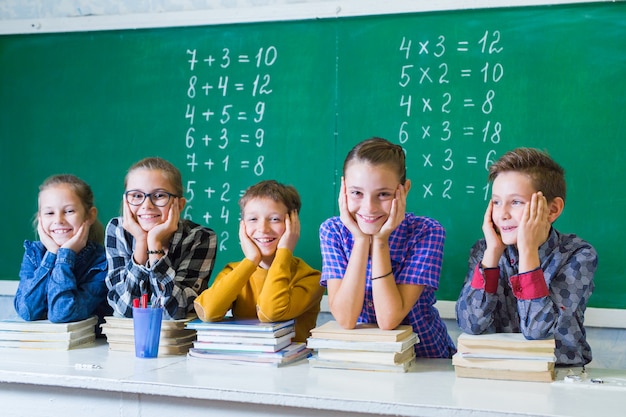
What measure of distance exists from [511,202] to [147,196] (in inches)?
45.7

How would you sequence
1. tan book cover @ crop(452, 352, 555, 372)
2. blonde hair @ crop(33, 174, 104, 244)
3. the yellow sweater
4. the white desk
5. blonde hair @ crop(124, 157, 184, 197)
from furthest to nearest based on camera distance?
blonde hair @ crop(33, 174, 104, 244), blonde hair @ crop(124, 157, 184, 197), the yellow sweater, tan book cover @ crop(452, 352, 555, 372), the white desk

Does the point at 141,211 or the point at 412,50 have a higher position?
the point at 412,50

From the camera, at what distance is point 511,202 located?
208 centimetres

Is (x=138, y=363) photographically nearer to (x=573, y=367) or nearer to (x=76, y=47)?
(x=573, y=367)

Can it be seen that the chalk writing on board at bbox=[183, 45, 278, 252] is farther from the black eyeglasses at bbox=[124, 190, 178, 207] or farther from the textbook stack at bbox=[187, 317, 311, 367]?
the textbook stack at bbox=[187, 317, 311, 367]

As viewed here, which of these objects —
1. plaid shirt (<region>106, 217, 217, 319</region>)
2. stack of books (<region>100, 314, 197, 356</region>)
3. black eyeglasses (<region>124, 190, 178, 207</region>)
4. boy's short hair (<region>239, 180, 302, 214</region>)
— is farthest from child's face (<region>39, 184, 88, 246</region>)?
boy's short hair (<region>239, 180, 302, 214</region>)

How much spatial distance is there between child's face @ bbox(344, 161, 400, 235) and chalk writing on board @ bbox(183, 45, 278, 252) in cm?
106

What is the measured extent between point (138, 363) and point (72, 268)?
1.79 ft

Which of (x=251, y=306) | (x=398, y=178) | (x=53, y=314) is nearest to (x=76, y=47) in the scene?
(x=53, y=314)

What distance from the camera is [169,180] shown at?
8.14ft

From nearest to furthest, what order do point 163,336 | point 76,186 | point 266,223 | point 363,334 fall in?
point 363,334, point 163,336, point 266,223, point 76,186

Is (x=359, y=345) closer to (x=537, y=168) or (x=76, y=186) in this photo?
(x=537, y=168)

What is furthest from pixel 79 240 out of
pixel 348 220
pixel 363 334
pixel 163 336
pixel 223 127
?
pixel 363 334

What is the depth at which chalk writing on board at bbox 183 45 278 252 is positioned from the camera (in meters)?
3.15
